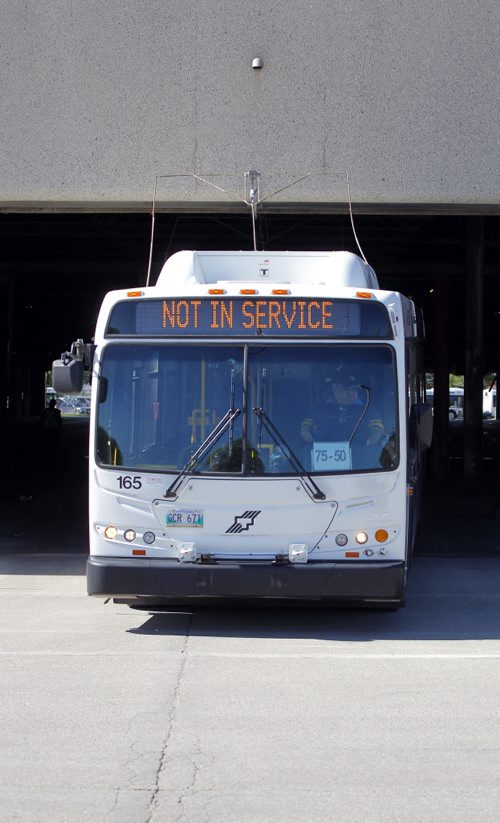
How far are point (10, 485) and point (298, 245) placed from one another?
29.5ft

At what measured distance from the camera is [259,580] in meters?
8.98

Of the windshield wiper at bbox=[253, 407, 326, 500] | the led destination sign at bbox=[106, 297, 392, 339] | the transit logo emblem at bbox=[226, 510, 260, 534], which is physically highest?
the led destination sign at bbox=[106, 297, 392, 339]

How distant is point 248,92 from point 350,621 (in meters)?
6.56

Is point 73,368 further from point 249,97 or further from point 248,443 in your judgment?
point 249,97

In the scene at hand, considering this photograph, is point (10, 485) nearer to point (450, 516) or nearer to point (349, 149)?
point (450, 516)

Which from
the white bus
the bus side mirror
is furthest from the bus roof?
the bus side mirror

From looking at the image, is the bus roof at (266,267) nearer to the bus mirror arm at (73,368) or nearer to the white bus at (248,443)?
the white bus at (248,443)

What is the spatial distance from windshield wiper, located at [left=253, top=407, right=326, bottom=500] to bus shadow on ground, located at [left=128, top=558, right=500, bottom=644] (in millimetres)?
1320

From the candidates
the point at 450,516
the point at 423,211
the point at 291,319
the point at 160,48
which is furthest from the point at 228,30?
the point at 450,516

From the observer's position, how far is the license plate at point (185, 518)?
9.15 m

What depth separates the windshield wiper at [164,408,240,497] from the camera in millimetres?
9125

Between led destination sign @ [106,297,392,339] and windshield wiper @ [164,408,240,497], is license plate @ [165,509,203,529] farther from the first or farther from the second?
led destination sign @ [106,297,392,339]

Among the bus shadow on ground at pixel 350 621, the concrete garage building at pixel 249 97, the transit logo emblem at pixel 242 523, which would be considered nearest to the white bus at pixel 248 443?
the transit logo emblem at pixel 242 523

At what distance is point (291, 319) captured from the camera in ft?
30.7
